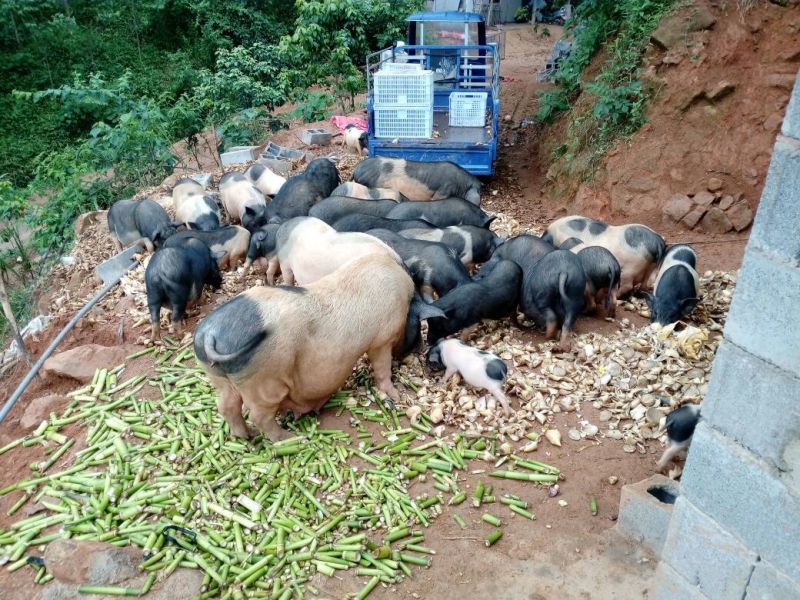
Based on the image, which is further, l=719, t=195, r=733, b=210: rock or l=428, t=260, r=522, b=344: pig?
l=719, t=195, r=733, b=210: rock

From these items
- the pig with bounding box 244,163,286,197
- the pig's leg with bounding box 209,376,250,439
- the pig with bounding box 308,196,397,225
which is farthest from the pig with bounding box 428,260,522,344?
the pig with bounding box 244,163,286,197

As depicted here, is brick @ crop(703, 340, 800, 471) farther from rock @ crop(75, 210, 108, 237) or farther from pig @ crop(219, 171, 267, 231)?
rock @ crop(75, 210, 108, 237)

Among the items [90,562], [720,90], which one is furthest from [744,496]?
[720,90]

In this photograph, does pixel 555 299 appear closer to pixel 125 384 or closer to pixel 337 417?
pixel 337 417

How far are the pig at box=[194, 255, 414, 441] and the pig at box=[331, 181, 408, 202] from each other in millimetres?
3366

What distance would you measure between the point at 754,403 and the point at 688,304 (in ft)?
12.5

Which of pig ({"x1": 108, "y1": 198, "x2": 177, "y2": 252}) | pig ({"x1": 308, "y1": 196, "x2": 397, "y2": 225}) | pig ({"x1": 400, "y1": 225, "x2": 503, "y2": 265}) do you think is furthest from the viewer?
pig ({"x1": 108, "y1": 198, "x2": 177, "y2": 252})

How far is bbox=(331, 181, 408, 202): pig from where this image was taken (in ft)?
28.1

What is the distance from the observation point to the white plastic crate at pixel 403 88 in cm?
903

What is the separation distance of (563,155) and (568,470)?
589 cm

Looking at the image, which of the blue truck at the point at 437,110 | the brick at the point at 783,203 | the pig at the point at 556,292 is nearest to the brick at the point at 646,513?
the brick at the point at 783,203

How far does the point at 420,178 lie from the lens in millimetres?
8922

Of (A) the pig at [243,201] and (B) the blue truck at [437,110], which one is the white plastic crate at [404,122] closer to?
(B) the blue truck at [437,110]

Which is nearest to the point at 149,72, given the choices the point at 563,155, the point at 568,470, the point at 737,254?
the point at 563,155
